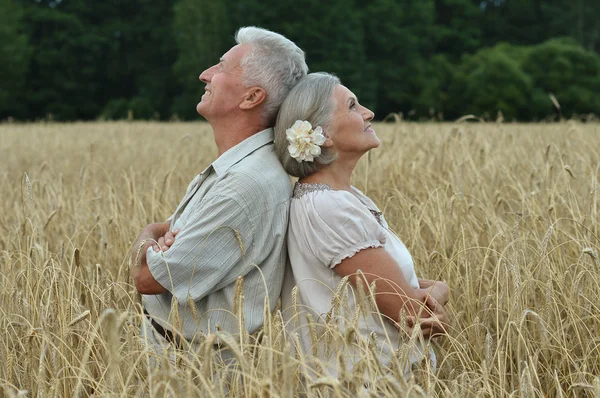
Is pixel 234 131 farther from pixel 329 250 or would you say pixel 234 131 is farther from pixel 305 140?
pixel 329 250

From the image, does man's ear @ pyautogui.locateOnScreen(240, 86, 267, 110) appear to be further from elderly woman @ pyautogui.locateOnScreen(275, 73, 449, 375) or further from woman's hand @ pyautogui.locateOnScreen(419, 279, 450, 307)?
woman's hand @ pyautogui.locateOnScreen(419, 279, 450, 307)

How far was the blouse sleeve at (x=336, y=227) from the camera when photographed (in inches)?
89.1

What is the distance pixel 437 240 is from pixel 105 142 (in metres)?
6.22

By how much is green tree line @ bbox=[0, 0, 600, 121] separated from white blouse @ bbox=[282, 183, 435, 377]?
26.3m

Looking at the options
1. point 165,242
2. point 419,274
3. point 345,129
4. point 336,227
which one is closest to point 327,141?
point 345,129

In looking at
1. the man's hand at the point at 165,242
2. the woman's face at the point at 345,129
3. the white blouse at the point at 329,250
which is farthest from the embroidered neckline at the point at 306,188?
the man's hand at the point at 165,242

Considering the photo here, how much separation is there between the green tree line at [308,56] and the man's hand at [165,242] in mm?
26335

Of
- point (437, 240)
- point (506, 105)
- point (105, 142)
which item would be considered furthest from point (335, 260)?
point (506, 105)

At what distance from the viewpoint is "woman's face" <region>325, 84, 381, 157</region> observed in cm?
238

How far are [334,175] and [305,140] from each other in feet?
0.57

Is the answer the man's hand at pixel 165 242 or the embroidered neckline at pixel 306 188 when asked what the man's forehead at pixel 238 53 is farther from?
the man's hand at pixel 165 242

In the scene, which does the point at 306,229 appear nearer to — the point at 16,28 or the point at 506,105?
the point at 506,105

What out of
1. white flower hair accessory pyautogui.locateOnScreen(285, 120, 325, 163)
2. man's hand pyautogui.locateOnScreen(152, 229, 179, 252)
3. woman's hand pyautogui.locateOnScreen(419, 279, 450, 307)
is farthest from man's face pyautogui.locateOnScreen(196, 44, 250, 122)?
woman's hand pyautogui.locateOnScreen(419, 279, 450, 307)

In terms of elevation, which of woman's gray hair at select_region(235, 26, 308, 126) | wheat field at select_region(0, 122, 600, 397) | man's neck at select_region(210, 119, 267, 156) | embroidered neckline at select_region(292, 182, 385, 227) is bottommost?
wheat field at select_region(0, 122, 600, 397)
